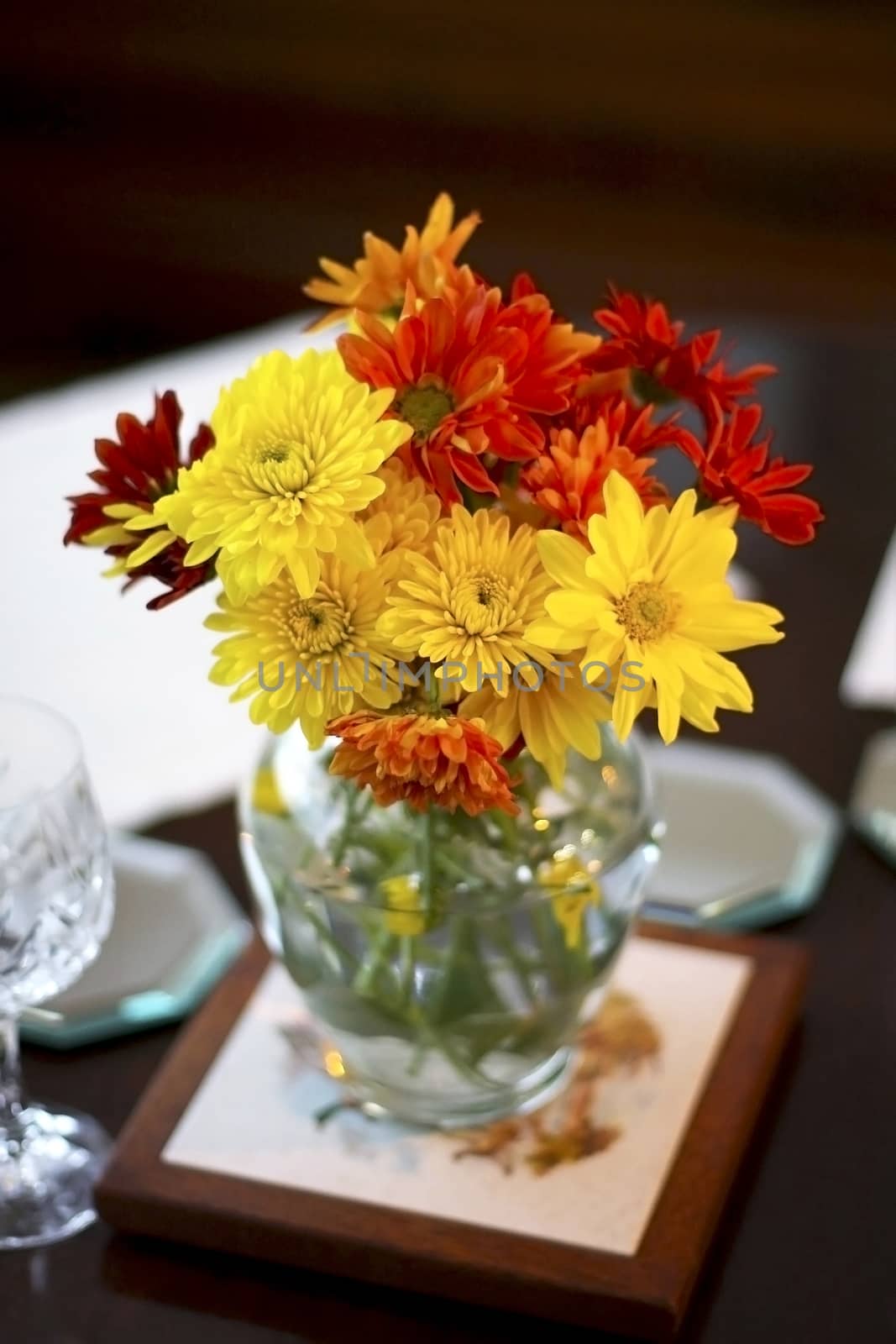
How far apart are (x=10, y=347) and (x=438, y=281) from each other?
81.9 inches

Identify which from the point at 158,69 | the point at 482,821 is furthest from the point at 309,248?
the point at 482,821

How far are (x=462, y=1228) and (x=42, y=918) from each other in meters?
0.21

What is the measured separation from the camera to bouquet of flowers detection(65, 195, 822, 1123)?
573 mm

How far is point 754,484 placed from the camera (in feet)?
2.00

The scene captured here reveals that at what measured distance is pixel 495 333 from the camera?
0.60 m

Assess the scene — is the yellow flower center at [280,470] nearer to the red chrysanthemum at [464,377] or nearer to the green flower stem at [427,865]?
the red chrysanthemum at [464,377]

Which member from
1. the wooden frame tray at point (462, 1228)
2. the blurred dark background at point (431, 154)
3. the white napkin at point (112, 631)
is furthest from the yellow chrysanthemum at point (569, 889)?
the blurred dark background at point (431, 154)

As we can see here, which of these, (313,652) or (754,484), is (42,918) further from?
(754,484)

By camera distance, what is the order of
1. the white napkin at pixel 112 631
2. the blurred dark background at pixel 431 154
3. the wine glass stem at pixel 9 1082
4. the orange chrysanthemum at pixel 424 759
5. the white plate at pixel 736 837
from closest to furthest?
the orange chrysanthemum at pixel 424 759 → the wine glass stem at pixel 9 1082 → the white plate at pixel 736 837 → the white napkin at pixel 112 631 → the blurred dark background at pixel 431 154

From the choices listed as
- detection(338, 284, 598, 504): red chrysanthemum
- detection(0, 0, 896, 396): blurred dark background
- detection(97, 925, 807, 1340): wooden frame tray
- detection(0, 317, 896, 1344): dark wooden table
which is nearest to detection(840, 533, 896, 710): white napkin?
detection(0, 317, 896, 1344): dark wooden table

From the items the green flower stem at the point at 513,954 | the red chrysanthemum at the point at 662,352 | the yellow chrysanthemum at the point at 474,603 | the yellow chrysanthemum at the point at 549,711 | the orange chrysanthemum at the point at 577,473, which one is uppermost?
the red chrysanthemum at the point at 662,352

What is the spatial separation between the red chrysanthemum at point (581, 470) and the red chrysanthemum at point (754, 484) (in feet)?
0.06

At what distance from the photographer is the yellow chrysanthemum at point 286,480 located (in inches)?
22.5

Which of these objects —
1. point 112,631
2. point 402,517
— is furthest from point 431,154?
point 402,517
